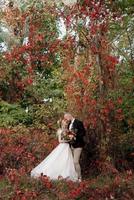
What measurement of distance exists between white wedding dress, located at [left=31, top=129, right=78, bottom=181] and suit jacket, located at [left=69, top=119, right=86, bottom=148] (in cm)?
33

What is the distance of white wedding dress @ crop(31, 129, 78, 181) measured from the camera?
14.4m

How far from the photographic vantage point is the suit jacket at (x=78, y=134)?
14562 mm

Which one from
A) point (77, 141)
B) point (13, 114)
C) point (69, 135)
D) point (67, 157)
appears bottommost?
point (67, 157)

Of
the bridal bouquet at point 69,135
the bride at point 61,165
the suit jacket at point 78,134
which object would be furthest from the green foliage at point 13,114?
the suit jacket at point 78,134

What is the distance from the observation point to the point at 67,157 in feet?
48.1

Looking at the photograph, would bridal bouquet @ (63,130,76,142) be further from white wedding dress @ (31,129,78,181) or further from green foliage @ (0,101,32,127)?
green foliage @ (0,101,32,127)

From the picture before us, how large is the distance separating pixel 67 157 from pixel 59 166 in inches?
13.5

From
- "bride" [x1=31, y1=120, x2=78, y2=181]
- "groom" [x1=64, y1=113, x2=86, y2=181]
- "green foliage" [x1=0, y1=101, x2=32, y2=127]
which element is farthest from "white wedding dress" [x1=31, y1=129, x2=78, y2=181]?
"green foliage" [x1=0, y1=101, x2=32, y2=127]

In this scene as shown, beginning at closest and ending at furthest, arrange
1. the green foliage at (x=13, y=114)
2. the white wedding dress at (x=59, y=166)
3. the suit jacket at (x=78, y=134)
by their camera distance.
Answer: the white wedding dress at (x=59, y=166) < the suit jacket at (x=78, y=134) < the green foliage at (x=13, y=114)

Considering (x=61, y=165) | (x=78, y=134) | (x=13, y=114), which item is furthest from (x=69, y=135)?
(x=13, y=114)

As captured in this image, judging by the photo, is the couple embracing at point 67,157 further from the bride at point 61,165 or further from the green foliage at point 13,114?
the green foliage at point 13,114

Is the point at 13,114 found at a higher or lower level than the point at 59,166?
higher

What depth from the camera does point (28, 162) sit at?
52.5 feet

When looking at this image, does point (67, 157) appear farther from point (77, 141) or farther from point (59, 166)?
point (77, 141)
